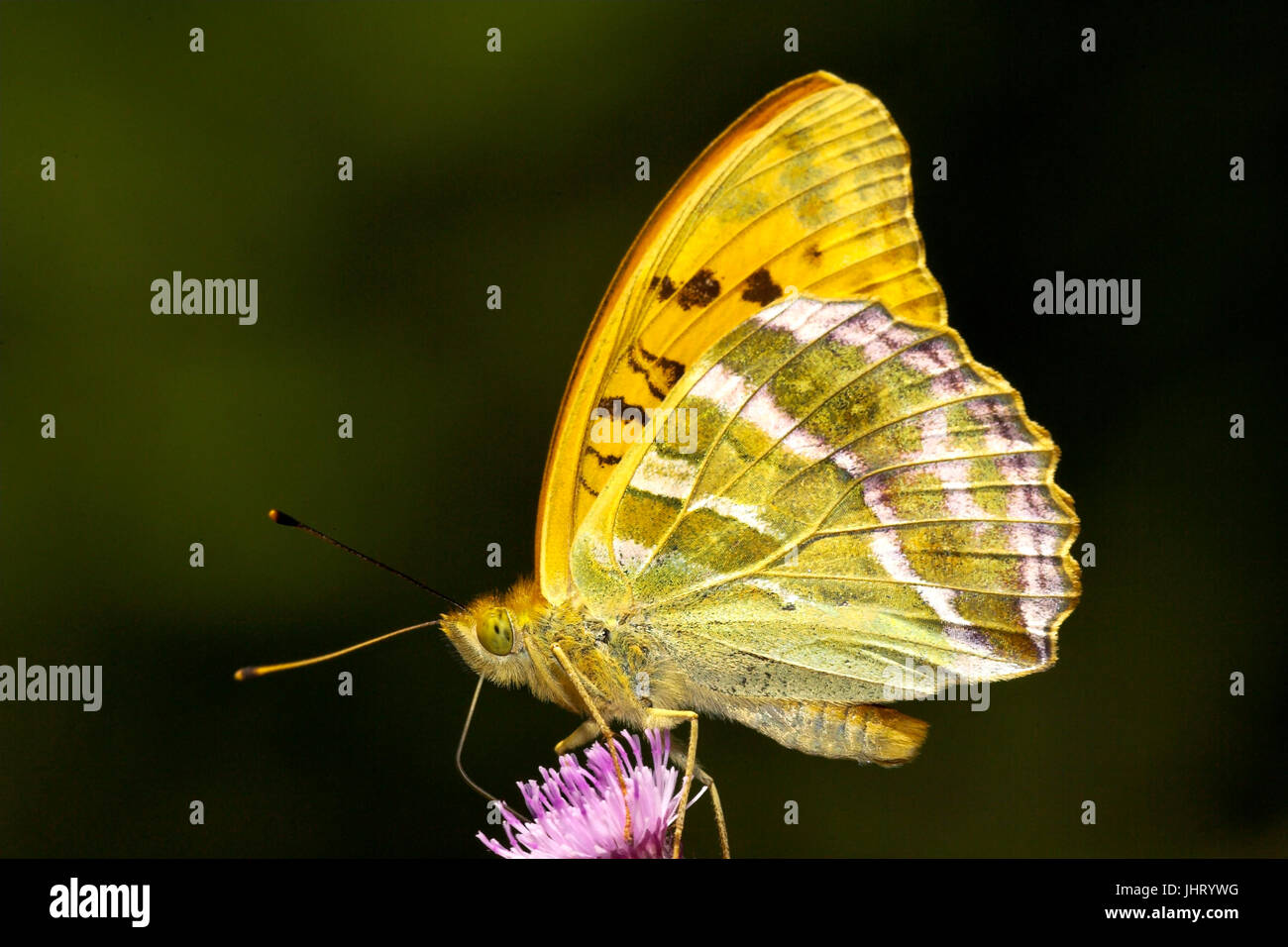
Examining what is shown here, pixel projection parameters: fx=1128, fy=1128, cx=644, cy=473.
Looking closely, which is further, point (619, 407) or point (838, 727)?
point (619, 407)

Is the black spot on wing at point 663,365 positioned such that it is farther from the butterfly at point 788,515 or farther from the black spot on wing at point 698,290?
the black spot on wing at point 698,290

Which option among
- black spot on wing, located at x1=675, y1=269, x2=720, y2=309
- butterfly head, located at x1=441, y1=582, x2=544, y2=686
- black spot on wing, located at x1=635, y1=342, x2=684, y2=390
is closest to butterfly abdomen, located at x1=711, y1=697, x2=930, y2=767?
butterfly head, located at x1=441, y1=582, x2=544, y2=686

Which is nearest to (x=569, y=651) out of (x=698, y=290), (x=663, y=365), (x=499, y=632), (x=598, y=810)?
(x=499, y=632)

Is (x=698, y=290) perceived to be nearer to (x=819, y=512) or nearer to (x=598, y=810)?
(x=819, y=512)

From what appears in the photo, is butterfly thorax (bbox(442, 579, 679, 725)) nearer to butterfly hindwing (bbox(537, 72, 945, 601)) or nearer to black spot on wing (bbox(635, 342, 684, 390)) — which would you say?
butterfly hindwing (bbox(537, 72, 945, 601))

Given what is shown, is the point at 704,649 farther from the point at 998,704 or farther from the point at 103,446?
the point at 103,446

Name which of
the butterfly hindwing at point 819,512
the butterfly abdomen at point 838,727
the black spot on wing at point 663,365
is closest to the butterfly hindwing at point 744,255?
the black spot on wing at point 663,365
